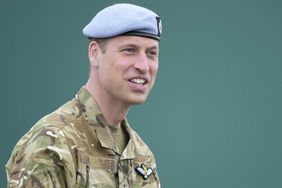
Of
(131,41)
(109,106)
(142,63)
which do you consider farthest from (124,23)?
(109,106)

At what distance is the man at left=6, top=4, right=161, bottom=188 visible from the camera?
262cm

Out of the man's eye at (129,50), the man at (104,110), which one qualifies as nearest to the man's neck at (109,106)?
the man at (104,110)

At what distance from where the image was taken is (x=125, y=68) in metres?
2.79

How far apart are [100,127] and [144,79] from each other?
1.09ft

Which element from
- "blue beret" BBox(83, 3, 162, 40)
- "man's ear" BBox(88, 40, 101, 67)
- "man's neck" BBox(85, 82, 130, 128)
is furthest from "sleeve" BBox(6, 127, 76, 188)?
"blue beret" BBox(83, 3, 162, 40)

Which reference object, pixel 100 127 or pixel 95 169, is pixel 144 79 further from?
pixel 95 169

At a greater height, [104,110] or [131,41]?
[131,41]

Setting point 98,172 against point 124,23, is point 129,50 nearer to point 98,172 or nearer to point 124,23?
point 124,23

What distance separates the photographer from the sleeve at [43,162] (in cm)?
247

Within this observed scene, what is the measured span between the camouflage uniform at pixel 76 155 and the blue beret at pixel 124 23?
0.33 m

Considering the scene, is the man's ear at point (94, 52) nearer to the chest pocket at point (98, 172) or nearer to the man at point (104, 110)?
the man at point (104, 110)

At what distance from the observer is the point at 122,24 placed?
110 inches

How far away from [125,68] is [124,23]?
23cm

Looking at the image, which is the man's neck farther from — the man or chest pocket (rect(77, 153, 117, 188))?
chest pocket (rect(77, 153, 117, 188))
